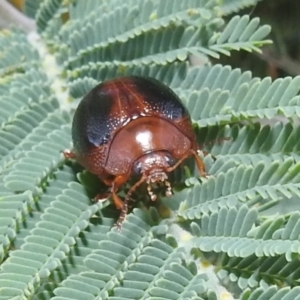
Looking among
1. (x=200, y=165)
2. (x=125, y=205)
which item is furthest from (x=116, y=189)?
(x=200, y=165)

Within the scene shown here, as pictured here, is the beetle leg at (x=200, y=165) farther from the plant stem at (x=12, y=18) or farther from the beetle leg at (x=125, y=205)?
the plant stem at (x=12, y=18)

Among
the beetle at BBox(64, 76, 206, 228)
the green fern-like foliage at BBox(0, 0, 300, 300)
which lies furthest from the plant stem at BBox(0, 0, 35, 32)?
the beetle at BBox(64, 76, 206, 228)

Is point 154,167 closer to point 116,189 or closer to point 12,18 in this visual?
point 116,189

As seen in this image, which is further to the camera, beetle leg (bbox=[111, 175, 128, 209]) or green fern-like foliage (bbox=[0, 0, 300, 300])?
beetle leg (bbox=[111, 175, 128, 209])

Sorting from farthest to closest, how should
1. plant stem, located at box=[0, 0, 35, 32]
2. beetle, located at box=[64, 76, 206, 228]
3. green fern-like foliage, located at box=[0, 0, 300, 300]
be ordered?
plant stem, located at box=[0, 0, 35, 32]
beetle, located at box=[64, 76, 206, 228]
green fern-like foliage, located at box=[0, 0, 300, 300]

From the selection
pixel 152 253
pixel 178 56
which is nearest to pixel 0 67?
pixel 178 56

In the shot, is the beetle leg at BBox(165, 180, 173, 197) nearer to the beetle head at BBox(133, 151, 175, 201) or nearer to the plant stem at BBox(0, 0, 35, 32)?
the beetle head at BBox(133, 151, 175, 201)

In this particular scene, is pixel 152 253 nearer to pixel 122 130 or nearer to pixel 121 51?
pixel 122 130
